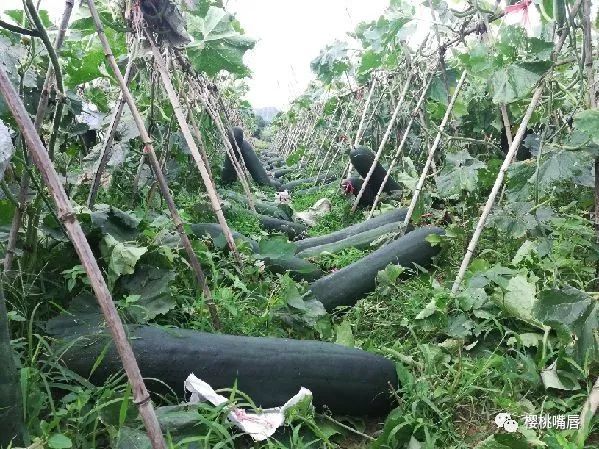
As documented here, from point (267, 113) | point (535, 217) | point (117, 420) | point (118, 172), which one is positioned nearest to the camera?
point (117, 420)

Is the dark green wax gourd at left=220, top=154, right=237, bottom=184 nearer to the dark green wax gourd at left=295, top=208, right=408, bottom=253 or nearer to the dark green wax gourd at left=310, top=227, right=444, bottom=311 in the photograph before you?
the dark green wax gourd at left=295, top=208, right=408, bottom=253

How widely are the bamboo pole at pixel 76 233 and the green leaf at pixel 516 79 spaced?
1.73 metres

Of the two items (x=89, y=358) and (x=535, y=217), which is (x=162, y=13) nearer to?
(x=89, y=358)

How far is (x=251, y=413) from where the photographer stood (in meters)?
1.99

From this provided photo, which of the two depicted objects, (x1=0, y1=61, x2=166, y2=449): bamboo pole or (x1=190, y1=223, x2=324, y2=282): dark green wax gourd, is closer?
(x1=0, y1=61, x2=166, y2=449): bamboo pole

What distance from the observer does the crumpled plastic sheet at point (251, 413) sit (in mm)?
1867

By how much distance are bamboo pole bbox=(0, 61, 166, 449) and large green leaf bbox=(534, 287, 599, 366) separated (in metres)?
1.22

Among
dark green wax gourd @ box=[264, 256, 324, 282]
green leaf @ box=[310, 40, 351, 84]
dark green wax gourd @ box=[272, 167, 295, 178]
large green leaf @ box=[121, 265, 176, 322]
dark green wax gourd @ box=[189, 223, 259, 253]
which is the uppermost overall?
green leaf @ box=[310, 40, 351, 84]

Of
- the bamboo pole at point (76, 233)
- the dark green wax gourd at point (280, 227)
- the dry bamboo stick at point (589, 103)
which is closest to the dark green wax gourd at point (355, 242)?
the dark green wax gourd at point (280, 227)

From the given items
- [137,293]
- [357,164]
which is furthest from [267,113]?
[137,293]

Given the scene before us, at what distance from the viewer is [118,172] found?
4.47 meters

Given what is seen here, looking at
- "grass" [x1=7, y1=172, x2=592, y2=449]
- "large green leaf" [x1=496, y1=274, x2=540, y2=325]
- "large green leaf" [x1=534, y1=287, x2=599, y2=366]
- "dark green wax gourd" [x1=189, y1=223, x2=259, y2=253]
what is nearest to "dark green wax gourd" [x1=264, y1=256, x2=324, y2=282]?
"grass" [x1=7, y1=172, x2=592, y2=449]

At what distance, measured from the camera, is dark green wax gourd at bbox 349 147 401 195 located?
5.97 m

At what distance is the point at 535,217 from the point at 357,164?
3596 millimetres
